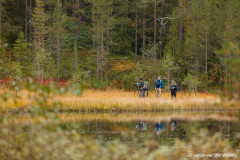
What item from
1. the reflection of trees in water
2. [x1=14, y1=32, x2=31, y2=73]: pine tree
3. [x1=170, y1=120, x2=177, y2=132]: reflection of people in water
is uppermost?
[x1=14, y1=32, x2=31, y2=73]: pine tree

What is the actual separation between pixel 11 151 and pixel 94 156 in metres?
1.46

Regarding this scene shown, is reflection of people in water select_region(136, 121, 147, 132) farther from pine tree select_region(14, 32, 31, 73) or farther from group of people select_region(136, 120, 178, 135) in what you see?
pine tree select_region(14, 32, 31, 73)

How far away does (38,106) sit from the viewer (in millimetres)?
6250

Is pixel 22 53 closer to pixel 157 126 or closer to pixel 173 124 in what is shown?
pixel 173 124

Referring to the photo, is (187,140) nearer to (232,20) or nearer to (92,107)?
(92,107)

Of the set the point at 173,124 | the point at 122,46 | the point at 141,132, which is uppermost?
the point at 122,46

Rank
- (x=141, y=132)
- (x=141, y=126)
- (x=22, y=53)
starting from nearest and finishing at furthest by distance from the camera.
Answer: (x=141, y=132)
(x=141, y=126)
(x=22, y=53)

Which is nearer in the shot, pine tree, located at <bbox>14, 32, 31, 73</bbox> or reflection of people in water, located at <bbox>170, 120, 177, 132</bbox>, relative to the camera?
reflection of people in water, located at <bbox>170, 120, 177, 132</bbox>

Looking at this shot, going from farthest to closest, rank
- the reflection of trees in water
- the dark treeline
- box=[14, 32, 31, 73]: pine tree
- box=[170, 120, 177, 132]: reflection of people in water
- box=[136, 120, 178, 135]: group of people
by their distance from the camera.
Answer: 1. box=[14, 32, 31, 73]: pine tree
2. the dark treeline
3. box=[170, 120, 177, 132]: reflection of people in water
4. box=[136, 120, 178, 135]: group of people
5. the reflection of trees in water

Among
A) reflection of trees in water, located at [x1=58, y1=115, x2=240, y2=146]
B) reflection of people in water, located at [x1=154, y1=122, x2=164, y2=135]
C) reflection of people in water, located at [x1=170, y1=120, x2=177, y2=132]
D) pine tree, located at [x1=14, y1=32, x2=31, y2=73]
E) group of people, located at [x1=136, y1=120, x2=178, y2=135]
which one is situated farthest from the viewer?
pine tree, located at [x1=14, y1=32, x2=31, y2=73]

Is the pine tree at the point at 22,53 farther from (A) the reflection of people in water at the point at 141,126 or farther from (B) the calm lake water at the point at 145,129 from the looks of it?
(A) the reflection of people in water at the point at 141,126

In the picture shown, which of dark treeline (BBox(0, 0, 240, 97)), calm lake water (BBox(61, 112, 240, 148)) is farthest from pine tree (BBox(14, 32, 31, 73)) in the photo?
calm lake water (BBox(61, 112, 240, 148))

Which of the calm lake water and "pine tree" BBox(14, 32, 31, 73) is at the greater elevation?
"pine tree" BBox(14, 32, 31, 73)

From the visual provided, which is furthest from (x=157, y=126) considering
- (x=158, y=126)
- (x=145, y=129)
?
(x=145, y=129)
